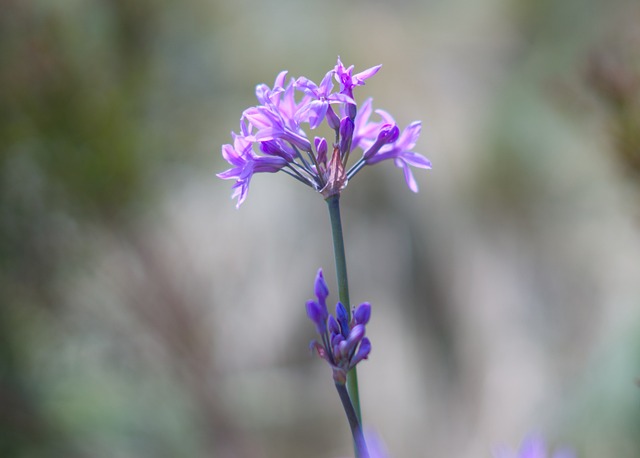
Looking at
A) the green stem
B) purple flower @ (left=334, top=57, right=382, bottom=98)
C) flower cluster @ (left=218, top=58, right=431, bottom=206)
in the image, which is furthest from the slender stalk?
purple flower @ (left=334, top=57, right=382, bottom=98)

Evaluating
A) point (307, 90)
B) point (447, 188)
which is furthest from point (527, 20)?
point (307, 90)

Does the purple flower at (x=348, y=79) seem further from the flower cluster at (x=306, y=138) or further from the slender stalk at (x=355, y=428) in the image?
the slender stalk at (x=355, y=428)

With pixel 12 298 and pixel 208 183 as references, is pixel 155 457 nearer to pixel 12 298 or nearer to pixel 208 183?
pixel 12 298

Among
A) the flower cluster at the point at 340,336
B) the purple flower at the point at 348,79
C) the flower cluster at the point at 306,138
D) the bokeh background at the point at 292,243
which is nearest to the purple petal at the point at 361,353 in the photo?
the flower cluster at the point at 340,336

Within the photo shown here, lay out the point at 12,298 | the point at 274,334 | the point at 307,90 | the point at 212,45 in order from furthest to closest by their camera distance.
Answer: the point at 274,334 → the point at 212,45 → the point at 12,298 → the point at 307,90

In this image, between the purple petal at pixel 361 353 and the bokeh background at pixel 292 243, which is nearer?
the purple petal at pixel 361 353

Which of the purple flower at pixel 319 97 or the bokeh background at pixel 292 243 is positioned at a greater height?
the bokeh background at pixel 292 243
